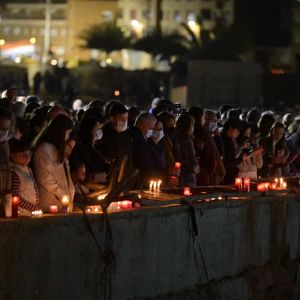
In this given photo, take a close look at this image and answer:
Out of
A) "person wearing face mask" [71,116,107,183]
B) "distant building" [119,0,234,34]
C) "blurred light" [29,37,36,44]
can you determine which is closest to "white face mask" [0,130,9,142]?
"person wearing face mask" [71,116,107,183]

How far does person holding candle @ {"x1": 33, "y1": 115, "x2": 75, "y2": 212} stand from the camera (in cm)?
877

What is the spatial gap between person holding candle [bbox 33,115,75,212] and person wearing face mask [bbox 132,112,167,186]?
2.62 metres

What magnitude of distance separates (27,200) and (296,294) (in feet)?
13.6

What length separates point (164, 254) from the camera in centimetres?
898

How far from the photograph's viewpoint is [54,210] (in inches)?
325

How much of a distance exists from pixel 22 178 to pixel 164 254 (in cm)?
163

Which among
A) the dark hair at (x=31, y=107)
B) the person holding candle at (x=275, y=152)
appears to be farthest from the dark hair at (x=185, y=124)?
the dark hair at (x=31, y=107)

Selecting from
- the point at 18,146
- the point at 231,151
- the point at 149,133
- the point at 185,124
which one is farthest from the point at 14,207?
the point at 231,151

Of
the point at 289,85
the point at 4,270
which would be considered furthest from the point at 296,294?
the point at 289,85

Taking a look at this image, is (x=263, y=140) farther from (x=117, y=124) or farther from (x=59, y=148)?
(x=59, y=148)

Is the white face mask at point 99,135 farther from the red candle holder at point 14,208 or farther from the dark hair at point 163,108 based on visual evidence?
the dark hair at point 163,108

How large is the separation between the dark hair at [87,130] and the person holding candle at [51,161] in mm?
1493

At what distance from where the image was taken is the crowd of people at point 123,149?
858 centimetres

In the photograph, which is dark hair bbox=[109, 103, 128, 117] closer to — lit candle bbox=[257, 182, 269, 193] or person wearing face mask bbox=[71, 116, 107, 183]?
person wearing face mask bbox=[71, 116, 107, 183]
